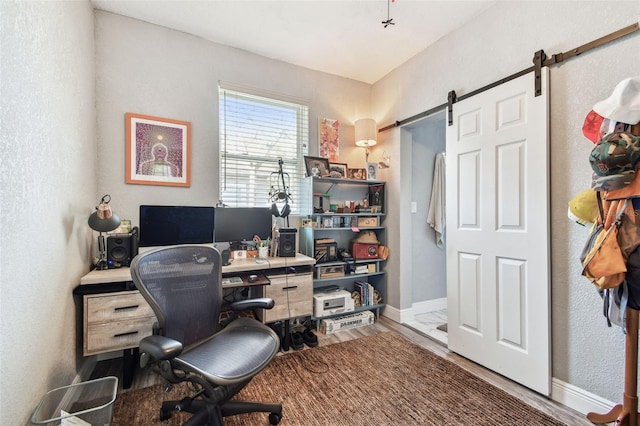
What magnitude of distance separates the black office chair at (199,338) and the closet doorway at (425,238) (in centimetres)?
216

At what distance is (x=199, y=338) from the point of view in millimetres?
1568

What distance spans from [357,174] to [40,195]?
2.60m

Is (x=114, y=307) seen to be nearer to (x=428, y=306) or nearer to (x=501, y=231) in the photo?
(x=501, y=231)

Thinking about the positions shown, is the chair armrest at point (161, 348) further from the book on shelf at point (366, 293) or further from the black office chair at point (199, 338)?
the book on shelf at point (366, 293)

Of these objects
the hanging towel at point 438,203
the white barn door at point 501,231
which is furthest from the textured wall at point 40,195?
the hanging towel at point 438,203

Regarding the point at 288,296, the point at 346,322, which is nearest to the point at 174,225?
the point at 288,296

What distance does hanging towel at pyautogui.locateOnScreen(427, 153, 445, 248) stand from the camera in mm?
3174

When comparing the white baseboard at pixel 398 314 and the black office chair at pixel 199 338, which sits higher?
the black office chair at pixel 199 338

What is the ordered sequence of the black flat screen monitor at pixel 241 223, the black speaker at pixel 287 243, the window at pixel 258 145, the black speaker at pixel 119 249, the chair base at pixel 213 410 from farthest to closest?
the window at pixel 258 145
the black speaker at pixel 287 243
the black flat screen monitor at pixel 241 223
the black speaker at pixel 119 249
the chair base at pixel 213 410

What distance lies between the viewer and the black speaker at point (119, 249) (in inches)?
77.3

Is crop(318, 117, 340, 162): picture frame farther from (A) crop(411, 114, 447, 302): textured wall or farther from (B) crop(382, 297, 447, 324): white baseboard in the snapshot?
(B) crop(382, 297, 447, 324): white baseboard

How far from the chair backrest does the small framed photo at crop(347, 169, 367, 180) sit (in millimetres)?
1899

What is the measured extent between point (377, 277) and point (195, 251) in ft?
7.30

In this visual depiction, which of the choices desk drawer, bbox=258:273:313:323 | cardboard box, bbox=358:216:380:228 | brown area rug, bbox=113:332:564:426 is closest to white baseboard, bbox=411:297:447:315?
brown area rug, bbox=113:332:564:426
